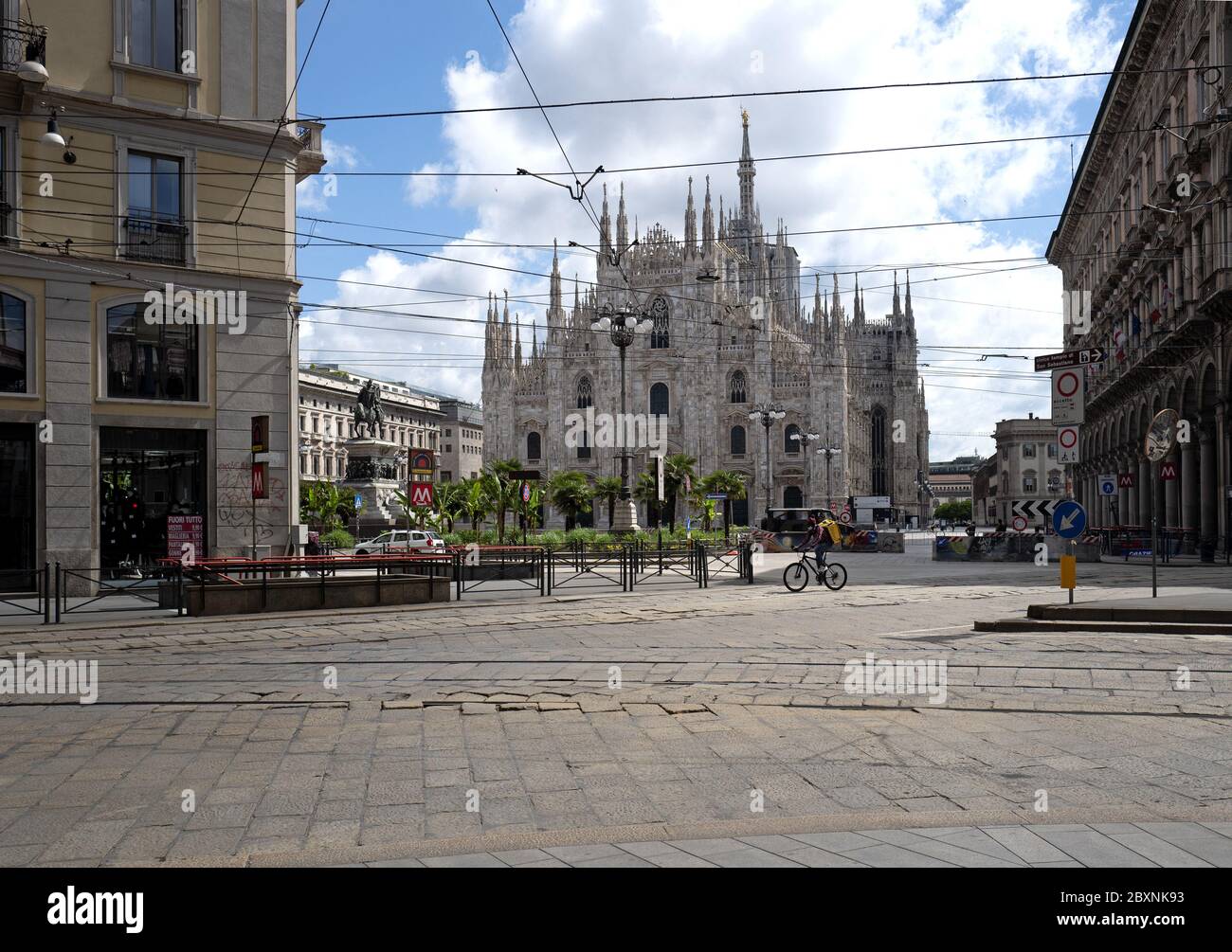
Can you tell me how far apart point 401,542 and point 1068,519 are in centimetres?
2371

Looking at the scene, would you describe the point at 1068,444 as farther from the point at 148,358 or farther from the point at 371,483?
the point at 371,483

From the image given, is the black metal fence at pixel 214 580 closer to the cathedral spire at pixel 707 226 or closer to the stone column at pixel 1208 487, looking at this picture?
the stone column at pixel 1208 487

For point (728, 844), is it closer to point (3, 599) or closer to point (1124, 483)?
point (3, 599)

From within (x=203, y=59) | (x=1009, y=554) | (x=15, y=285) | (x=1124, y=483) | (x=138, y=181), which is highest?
(x=203, y=59)

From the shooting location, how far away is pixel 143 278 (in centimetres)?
1812

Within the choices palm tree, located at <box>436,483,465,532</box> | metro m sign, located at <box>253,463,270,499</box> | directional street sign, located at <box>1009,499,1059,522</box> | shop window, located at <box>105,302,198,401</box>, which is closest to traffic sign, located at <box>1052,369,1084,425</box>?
directional street sign, located at <box>1009,499,1059,522</box>

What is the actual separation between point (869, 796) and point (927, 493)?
114m

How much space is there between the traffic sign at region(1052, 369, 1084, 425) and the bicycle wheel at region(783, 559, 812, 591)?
7148 mm

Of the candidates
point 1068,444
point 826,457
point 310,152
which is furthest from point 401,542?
point 826,457

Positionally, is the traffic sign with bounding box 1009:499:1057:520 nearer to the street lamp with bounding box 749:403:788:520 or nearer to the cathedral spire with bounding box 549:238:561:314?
the street lamp with bounding box 749:403:788:520

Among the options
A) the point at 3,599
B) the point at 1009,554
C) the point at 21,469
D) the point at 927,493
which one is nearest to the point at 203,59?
the point at 21,469

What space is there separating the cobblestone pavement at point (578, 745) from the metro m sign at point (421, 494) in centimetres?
644

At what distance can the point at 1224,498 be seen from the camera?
1154 inches
